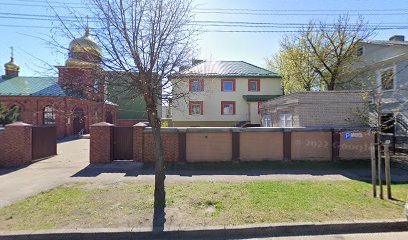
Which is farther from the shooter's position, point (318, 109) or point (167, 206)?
point (318, 109)

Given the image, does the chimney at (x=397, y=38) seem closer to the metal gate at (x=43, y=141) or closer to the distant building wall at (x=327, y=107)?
the distant building wall at (x=327, y=107)

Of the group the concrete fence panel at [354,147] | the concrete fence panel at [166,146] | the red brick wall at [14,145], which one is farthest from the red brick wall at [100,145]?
the concrete fence panel at [354,147]

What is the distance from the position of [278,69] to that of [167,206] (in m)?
29.4

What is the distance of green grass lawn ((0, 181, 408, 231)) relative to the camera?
4895mm

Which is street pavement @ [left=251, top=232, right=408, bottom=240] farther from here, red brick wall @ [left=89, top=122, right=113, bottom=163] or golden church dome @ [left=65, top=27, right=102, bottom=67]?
red brick wall @ [left=89, top=122, right=113, bottom=163]

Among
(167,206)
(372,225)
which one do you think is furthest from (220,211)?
(372,225)

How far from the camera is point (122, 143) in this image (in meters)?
11.7

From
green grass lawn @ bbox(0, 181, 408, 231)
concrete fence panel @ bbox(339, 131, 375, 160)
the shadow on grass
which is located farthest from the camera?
concrete fence panel @ bbox(339, 131, 375, 160)

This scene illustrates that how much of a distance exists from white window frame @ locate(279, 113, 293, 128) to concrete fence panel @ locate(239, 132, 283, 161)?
423 cm

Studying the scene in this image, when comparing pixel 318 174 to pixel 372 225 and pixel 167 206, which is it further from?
pixel 167 206

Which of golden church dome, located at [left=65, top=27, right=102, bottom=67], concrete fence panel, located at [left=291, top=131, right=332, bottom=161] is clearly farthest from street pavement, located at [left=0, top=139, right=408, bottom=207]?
golden church dome, located at [left=65, top=27, right=102, bottom=67]

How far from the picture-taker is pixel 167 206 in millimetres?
5668

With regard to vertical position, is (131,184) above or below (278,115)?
below

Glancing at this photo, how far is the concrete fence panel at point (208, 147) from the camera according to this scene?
11305 millimetres
